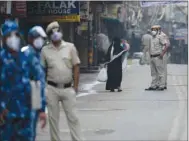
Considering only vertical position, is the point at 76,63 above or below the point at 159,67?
above

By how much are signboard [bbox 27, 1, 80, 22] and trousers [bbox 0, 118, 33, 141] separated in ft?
45.6

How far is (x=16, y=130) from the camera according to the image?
255 inches

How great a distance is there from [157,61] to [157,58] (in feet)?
0.31

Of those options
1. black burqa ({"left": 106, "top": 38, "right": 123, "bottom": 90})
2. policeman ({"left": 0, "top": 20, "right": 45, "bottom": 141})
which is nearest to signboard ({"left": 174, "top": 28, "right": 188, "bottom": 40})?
black burqa ({"left": 106, "top": 38, "right": 123, "bottom": 90})

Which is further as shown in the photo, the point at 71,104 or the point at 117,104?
the point at 117,104

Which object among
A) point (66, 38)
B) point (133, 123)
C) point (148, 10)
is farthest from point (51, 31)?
point (148, 10)

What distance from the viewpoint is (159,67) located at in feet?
54.3

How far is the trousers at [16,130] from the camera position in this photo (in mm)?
6465

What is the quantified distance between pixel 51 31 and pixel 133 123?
342 centimetres

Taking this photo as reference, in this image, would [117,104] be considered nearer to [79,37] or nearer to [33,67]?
[33,67]

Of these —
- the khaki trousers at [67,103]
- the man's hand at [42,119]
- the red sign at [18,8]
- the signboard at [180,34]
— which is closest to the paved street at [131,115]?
the khaki trousers at [67,103]

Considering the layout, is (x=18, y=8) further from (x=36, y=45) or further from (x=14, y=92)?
(x=14, y=92)

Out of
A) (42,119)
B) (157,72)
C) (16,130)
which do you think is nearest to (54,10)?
(157,72)

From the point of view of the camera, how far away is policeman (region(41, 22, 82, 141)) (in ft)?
26.7
